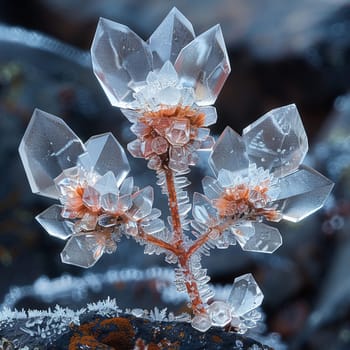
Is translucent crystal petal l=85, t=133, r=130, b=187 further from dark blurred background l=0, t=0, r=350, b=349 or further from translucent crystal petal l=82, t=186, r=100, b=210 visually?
dark blurred background l=0, t=0, r=350, b=349

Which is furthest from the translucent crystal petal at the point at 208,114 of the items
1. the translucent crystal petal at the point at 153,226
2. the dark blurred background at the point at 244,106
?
the dark blurred background at the point at 244,106

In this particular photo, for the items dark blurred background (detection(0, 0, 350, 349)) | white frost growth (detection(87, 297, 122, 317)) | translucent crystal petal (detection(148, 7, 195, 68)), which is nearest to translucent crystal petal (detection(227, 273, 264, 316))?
white frost growth (detection(87, 297, 122, 317))

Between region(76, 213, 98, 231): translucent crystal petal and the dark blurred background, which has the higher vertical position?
region(76, 213, 98, 231): translucent crystal petal

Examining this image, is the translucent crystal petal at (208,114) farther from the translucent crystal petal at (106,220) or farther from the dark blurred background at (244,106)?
the dark blurred background at (244,106)

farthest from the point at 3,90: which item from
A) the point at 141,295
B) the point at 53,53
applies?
the point at 141,295

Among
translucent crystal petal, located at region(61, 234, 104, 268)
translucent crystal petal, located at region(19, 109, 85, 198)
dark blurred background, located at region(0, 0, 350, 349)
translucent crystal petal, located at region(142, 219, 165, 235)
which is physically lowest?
dark blurred background, located at region(0, 0, 350, 349)

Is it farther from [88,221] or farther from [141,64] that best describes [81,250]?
[141,64]

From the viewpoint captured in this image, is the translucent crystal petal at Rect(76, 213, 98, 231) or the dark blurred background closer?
the translucent crystal petal at Rect(76, 213, 98, 231)
